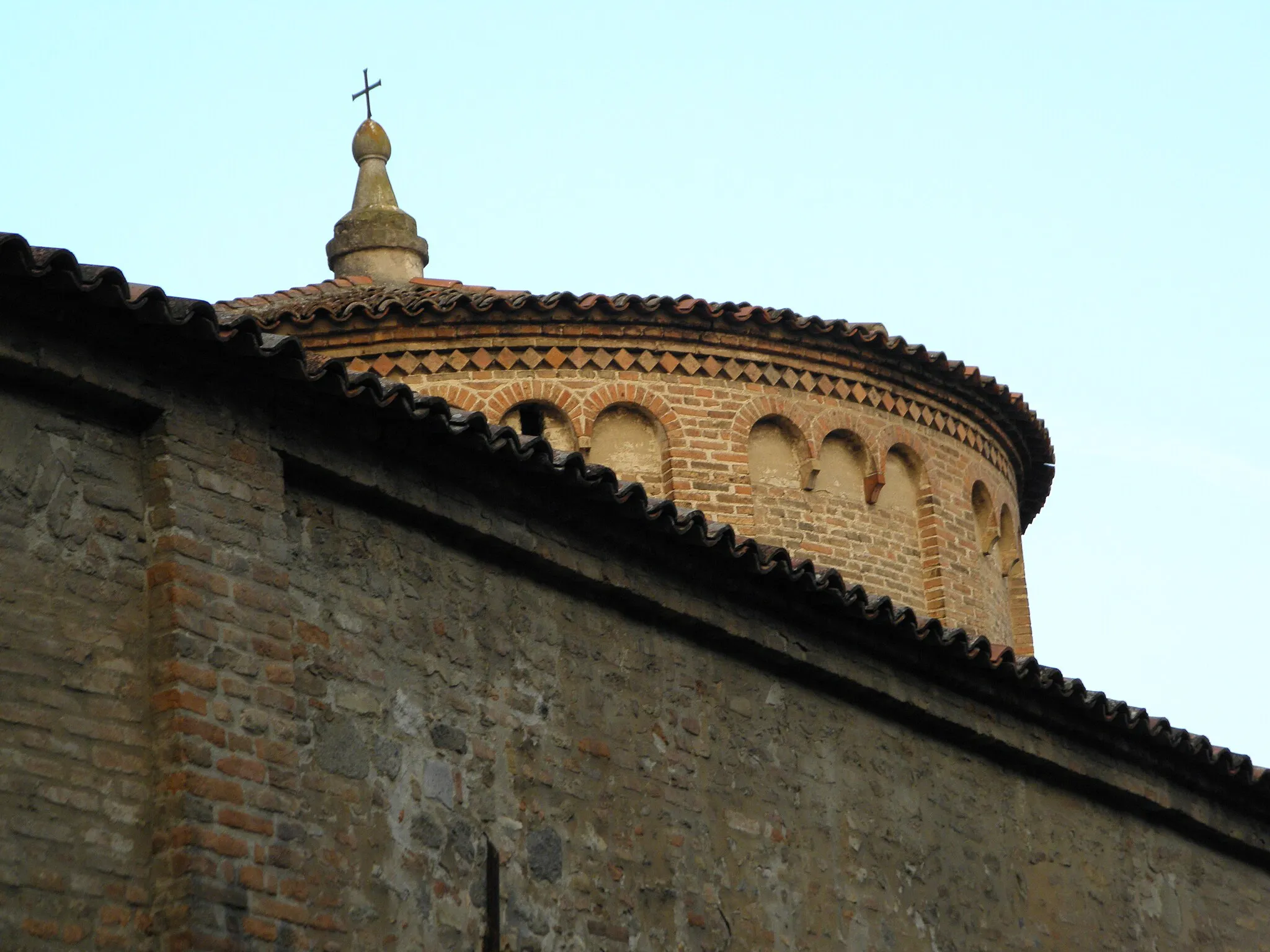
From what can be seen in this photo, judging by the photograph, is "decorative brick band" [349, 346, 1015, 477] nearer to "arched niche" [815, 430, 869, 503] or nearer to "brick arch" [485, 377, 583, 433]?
"brick arch" [485, 377, 583, 433]

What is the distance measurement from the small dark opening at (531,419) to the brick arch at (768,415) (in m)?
1.35

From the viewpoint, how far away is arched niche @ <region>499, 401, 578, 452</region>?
13805mm

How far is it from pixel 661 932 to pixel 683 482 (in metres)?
5.86

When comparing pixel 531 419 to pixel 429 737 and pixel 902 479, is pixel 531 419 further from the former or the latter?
pixel 429 737

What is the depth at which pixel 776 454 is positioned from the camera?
564 inches

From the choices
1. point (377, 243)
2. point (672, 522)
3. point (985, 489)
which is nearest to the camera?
point (672, 522)

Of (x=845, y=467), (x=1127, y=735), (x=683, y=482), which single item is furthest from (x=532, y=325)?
(x=1127, y=735)

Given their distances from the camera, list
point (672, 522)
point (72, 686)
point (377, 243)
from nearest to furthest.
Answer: point (72, 686)
point (672, 522)
point (377, 243)

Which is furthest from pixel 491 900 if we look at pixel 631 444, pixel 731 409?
pixel 731 409

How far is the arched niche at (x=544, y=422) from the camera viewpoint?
45.3ft

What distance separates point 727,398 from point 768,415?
342mm

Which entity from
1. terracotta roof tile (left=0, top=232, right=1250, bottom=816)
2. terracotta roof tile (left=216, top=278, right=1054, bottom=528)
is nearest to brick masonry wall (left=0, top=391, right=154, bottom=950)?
terracotta roof tile (left=0, top=232, right=1250, bottom=816)

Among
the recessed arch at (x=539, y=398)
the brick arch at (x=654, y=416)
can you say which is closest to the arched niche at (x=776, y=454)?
the brick arch at (x=654, y=416)

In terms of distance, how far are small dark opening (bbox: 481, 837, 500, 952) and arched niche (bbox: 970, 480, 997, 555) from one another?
28.6 feet
